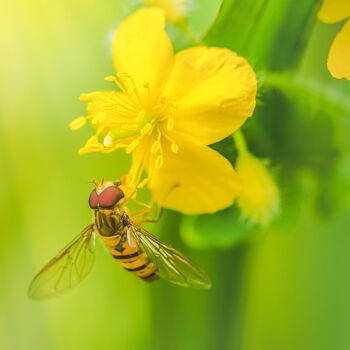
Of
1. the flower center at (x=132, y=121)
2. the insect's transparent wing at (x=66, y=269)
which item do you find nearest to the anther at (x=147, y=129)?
the flower center at (x=132, y=121)

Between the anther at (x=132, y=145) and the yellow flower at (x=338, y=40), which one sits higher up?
the yellow flower at (x=338, y=40)

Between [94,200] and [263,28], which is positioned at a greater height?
[263,28]

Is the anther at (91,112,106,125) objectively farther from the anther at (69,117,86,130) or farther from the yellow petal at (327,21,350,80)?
the yellow petal at (327,21,350,80)

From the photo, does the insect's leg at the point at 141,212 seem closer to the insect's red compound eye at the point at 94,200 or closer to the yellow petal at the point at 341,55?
the insect's red compound eye at the point at 94,200

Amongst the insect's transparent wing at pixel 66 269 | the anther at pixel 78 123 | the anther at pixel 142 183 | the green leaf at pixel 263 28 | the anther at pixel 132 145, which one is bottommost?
the insect's transparent wing at pixel 66 269

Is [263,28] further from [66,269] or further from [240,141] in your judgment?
[66,269]

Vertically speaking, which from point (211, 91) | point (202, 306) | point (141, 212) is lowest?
point (202, 306)

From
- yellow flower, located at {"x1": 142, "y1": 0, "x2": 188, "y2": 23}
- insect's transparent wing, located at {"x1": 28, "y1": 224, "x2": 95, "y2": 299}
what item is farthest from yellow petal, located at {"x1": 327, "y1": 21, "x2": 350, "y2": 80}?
insect's transparent wing, located at {"x1": 28, "y1": 224, "x2": 95, "y2": 299}

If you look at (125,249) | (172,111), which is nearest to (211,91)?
(172,111)
